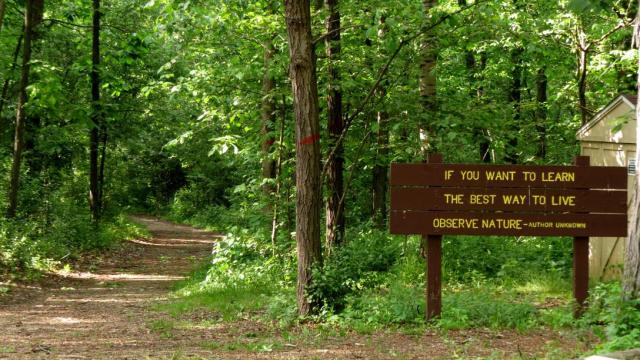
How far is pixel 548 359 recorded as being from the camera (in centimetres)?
580

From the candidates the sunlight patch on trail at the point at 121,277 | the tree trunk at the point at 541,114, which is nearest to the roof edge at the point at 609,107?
the tree trunk at the point at 541,114

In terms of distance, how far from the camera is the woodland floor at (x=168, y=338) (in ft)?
22.9

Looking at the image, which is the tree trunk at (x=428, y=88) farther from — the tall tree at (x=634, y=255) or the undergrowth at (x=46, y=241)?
the undergrowth at (x=46, y=241)

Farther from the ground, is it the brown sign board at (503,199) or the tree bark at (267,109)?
the tree bark at (267,109)

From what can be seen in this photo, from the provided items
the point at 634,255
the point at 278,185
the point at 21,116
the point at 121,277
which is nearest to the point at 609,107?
the point at 634,255

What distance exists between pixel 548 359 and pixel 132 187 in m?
39.8

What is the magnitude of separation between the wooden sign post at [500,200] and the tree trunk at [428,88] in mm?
2535

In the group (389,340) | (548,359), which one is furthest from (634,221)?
(389,340)

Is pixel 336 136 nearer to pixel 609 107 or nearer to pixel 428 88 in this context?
pixel 428 88

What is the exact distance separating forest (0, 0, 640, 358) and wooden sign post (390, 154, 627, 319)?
93cm

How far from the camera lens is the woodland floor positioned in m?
6.99

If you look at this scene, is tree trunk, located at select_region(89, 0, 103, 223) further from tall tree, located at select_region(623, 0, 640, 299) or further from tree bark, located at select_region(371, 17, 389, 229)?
tall tree, located at select_region(623, 0, 640, 299)

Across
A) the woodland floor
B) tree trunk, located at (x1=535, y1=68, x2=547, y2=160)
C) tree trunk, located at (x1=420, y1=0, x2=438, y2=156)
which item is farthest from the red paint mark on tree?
tree trunk, located at (x1=535, y1=68, x2=547, y2=160)

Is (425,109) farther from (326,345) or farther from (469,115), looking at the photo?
(326,345)
